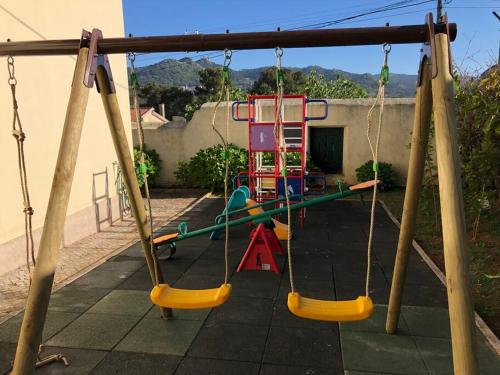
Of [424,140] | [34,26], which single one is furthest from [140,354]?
[34,26]

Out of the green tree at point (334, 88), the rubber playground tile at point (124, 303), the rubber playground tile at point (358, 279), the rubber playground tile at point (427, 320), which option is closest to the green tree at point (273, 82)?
the green tree at point (334, 88)

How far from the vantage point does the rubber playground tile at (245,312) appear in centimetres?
348

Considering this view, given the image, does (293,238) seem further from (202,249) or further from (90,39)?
(90,39)

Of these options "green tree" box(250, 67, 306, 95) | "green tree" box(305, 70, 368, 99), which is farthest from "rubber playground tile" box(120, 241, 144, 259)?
"green tree" box(250, 67, 306, 95)

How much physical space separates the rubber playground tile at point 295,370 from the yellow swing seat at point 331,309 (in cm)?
50

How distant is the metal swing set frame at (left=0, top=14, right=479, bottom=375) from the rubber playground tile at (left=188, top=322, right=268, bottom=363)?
49.6 inches

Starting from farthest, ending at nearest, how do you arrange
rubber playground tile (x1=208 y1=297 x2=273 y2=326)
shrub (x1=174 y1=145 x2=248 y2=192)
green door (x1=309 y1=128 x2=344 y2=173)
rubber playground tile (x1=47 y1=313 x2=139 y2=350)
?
green door (x1=309 y1=128 x2=344 y2=173) → shrub (x1=174 y1=145 x2=248 y2=192) → rubber playground tile (x1=208 y1=297 x2=273 y2=326) → rubber playground tile (x1=47 y1=313 x2=139 y2=350)

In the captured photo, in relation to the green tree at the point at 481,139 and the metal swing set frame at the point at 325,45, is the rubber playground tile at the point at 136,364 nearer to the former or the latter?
the metal swing set frame at the point at 325,45

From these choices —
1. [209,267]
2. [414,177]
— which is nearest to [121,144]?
[414,177]

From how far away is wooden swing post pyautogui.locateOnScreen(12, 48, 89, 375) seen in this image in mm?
2100

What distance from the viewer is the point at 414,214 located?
2959mm

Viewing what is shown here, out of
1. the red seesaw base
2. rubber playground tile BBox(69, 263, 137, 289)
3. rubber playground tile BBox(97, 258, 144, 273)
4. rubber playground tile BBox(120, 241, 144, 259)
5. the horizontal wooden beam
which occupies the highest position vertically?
the horizontal wooden beam

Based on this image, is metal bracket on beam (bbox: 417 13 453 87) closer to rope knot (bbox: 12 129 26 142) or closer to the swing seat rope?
the swing seat rope

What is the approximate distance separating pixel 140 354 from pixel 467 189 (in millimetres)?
5267
